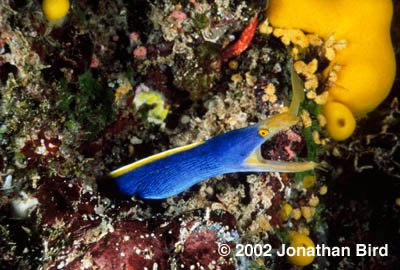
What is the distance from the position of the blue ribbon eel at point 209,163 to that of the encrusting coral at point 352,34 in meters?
1.14

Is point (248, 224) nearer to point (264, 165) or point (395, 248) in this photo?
point (264, 165)

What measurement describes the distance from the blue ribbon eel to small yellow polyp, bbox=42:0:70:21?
144cm

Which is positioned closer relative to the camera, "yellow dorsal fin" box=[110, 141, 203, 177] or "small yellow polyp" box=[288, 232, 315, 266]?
"yellow dorsal fin" box=[110, 141, 203, 177]

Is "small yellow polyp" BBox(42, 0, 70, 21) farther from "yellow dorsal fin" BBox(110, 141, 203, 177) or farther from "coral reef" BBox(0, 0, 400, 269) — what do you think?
"yellow dorsal fin" BBox(110, 141, 203, 177)

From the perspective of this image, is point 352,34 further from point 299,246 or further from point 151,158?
point 151,158

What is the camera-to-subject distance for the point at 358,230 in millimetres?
3723

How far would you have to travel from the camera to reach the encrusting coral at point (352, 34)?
316 cm

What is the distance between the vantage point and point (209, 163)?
257 cm

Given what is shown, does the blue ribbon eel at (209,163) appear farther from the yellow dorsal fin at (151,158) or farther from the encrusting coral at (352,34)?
the encrusting coral at (352,34)

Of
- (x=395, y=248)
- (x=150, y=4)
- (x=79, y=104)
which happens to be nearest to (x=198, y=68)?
(x=150, y=4)

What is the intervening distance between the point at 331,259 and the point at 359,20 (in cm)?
298

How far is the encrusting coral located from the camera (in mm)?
3156

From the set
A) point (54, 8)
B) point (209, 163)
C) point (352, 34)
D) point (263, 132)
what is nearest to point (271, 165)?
point (263, 132)

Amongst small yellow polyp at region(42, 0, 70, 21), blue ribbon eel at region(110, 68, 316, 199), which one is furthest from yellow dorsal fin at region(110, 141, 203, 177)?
small yellow polyp at region(42, 0, 70, 21)
